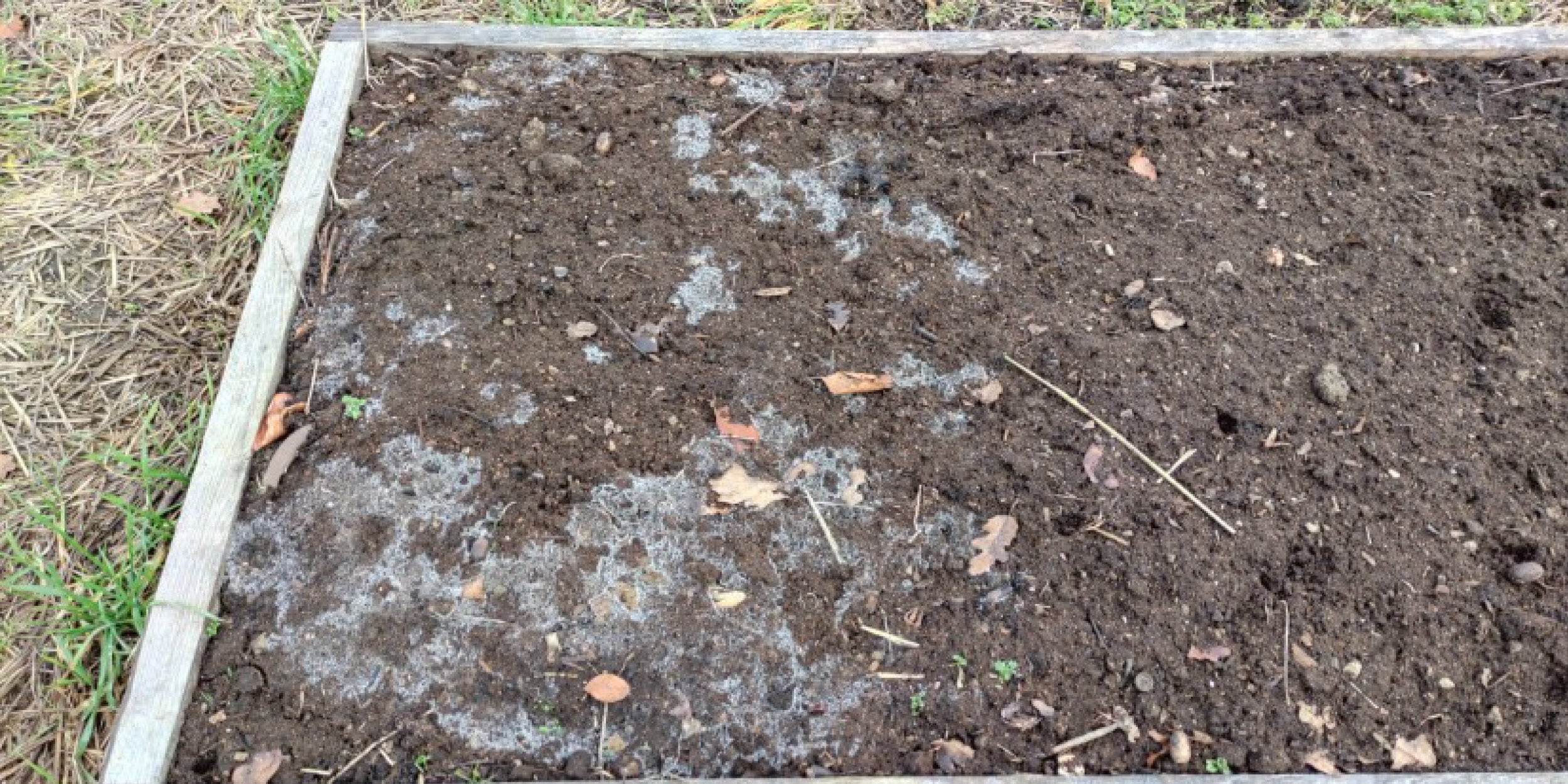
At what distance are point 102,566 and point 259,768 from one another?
25.4 inches

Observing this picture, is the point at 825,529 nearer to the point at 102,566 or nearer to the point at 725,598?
the point at 725,598

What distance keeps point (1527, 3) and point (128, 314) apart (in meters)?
4.04

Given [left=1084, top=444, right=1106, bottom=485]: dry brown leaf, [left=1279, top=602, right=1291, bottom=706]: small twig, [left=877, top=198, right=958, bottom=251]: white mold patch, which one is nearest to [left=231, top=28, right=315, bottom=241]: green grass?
[left=877, top=198, right=958, bottom=251]: white mold patch

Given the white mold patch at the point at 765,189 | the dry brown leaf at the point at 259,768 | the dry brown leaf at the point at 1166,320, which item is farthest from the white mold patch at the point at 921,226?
the dry brown leaf at the point at 259,768

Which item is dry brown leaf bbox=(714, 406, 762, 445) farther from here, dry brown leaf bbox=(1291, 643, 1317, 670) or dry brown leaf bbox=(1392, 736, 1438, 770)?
dry brown leaf bbox=(1392, 736, 1438, 770)

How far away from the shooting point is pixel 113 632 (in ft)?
6.43

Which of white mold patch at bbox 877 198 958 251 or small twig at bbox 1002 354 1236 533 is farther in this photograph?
white mold patch at bbox 877 198 958 251

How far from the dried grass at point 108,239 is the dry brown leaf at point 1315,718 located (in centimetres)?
211

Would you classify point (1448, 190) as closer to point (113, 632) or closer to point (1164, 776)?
point (1164, 776)

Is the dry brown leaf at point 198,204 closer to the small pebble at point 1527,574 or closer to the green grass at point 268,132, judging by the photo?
the green grass at point 268,132

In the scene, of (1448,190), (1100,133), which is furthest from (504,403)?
(1448,190)

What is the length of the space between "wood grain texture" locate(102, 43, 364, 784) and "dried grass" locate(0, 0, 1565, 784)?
222mm

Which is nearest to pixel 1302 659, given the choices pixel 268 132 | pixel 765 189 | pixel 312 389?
pixel 765 189

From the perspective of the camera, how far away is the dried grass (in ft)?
7.06
